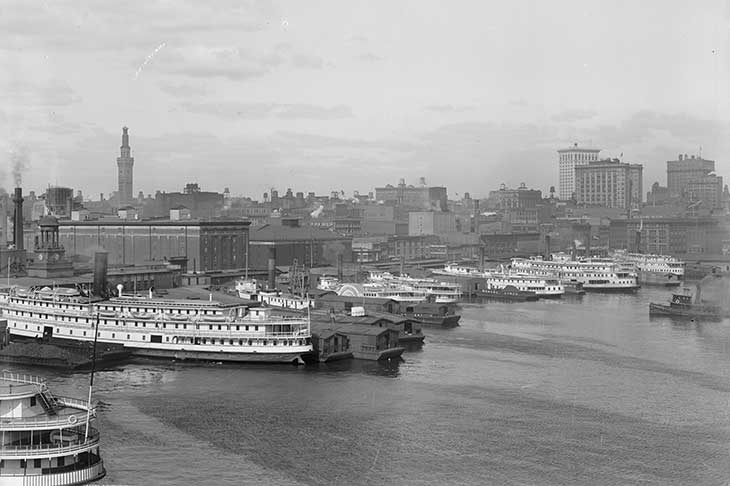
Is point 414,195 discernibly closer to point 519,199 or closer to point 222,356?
point 519,199

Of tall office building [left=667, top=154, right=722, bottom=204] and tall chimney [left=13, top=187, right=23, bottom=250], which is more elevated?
tall office building [left=667, top=154, right=722, bottom=204]

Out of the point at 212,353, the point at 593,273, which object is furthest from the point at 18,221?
the point at 593,273

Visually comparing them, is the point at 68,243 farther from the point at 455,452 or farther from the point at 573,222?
the point at 573,222

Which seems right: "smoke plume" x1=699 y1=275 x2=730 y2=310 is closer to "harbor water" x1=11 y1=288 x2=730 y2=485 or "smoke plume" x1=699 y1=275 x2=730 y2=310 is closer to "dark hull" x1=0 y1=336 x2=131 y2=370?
"harbor water" x1=11 y1=288 x2=730 y2=485

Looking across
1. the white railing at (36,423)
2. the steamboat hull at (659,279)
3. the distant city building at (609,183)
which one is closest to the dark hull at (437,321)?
the white railing at (36,423)

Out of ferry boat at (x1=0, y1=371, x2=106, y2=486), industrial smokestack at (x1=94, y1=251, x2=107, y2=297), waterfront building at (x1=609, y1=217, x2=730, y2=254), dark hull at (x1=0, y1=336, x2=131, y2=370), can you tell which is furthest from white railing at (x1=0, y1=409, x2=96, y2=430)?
waterfront building at (x1=609, y1=217, x2=730, y2=254)
